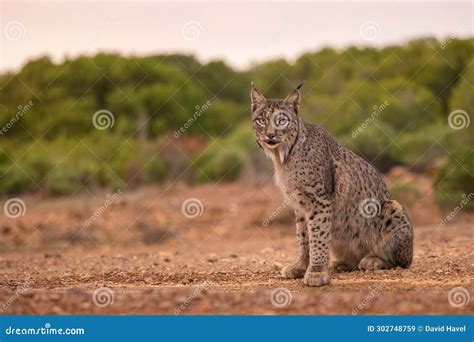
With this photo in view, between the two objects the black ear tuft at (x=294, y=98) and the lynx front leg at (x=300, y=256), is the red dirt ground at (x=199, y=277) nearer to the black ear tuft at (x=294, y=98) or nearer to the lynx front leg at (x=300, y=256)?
the lynx front leg at (x=300, y=256)

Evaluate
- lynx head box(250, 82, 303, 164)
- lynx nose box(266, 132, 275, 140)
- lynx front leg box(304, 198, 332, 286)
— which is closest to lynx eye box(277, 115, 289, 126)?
lynx head box(250, 82, 303, 164)

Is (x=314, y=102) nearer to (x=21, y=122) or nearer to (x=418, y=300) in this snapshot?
(x=21, y=122)

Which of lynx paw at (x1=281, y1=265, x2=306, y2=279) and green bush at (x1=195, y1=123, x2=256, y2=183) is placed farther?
green bush at (x1=195, y1=123, x2=256, y2=183)

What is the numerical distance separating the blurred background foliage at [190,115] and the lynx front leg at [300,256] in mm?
12719

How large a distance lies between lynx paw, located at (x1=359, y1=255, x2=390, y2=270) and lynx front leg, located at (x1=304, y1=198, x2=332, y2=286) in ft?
3.62

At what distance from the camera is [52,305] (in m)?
9.20

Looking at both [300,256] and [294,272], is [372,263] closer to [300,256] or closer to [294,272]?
[300,256]

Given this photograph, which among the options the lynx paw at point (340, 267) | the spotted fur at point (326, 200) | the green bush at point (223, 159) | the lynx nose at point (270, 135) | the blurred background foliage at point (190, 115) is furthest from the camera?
the green bush at point (223, 159)

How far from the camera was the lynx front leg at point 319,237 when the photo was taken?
32.9 ft

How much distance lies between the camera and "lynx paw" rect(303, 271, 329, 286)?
981cm

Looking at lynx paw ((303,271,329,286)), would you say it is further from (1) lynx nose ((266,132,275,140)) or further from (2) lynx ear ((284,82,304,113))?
(2) lynx ear ((284,82,304,113))

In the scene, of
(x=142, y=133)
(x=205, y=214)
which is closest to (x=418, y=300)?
(x=205, y=214)

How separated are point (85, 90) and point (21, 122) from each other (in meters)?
4.33

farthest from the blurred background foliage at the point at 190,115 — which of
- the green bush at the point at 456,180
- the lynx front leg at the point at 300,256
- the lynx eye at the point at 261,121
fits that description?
the lynx eye at the point at 261,121
